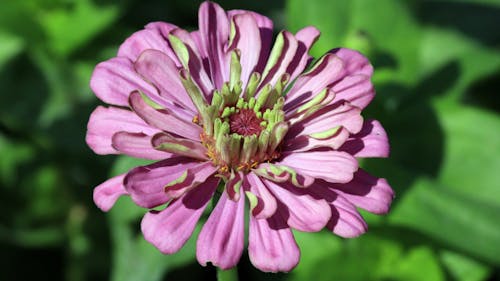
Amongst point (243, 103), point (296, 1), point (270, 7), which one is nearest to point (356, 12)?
point (296, 1)

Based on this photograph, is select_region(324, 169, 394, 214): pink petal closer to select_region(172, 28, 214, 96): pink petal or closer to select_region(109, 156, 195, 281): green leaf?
select_region(172, 28, 214, 96): pink petal

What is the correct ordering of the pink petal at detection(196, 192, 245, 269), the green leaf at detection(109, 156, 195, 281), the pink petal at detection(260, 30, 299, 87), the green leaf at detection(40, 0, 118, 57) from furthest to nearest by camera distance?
the green leaf at detection(40, 0, 118, 57)
the green leaf at detection(109, 156, 195, 281)
the pink petal at detection(260, 30, 299, 87)
the pink petal at detection(196, 192, 245, 269)

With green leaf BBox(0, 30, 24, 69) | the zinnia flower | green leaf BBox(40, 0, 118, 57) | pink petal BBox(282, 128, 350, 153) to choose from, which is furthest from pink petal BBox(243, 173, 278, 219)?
green leaf BBox(0, 30, 24, 69)

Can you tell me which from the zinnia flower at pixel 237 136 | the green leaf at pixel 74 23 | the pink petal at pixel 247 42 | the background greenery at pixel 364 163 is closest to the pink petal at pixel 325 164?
the zinnia flower at pixel 237 136

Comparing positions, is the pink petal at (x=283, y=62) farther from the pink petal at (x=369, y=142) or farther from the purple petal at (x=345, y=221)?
the purple petal at (x=345, y=221)

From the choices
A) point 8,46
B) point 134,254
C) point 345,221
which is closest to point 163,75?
point 345,221

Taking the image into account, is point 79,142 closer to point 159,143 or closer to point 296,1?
point 296,1

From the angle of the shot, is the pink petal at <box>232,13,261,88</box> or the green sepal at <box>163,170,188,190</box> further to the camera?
the pink petal at <box>232,13,261,88</box>
